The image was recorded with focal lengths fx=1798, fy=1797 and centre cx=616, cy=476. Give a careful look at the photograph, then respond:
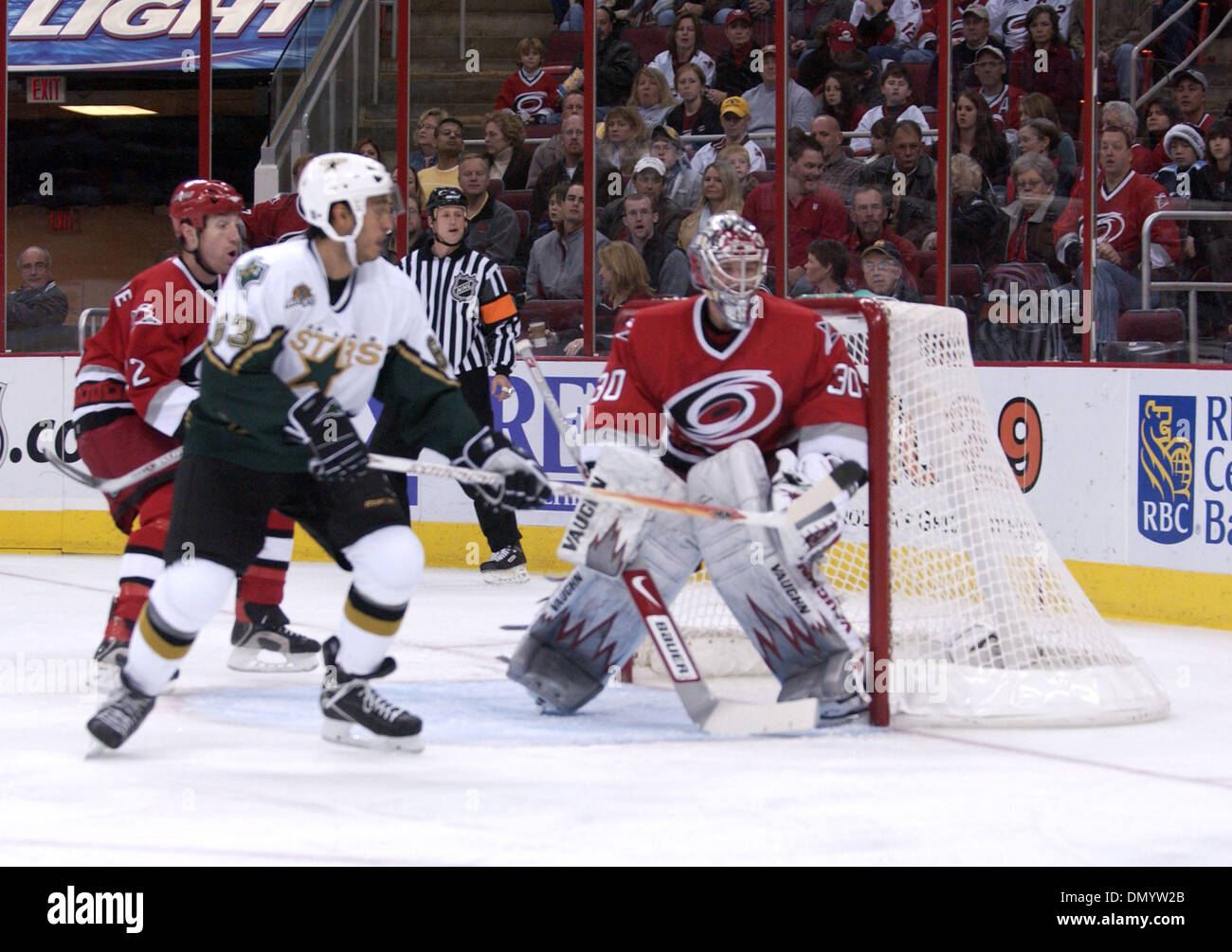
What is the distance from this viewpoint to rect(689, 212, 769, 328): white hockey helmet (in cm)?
371

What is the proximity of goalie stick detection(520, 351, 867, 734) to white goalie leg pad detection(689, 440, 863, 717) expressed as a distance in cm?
7

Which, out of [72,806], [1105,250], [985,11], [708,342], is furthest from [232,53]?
[72,806]

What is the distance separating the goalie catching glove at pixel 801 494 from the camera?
147 inches

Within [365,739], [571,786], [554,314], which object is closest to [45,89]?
[554,314]

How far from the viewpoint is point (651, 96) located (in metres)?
7.27

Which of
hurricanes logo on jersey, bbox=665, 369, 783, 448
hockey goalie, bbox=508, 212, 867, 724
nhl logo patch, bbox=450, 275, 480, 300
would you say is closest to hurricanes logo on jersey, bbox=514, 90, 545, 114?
nhl logo patch, bbox=450, 275, 480, 300

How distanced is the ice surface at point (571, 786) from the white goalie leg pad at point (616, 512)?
379mm

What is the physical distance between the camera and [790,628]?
380 centimetres

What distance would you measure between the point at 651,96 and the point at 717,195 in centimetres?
64

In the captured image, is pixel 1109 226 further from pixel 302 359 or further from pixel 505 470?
pixel 302 359

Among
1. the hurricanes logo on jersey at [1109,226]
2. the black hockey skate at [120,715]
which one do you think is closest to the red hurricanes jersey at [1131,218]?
the hurricanes logo on jersey at [1109,226]

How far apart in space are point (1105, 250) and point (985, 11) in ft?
4.37

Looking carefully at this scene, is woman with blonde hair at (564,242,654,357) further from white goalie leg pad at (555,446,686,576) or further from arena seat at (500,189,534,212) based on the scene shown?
white goalie leg pad at (555,446,686,576)

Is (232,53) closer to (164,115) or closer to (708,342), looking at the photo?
(164,115)
